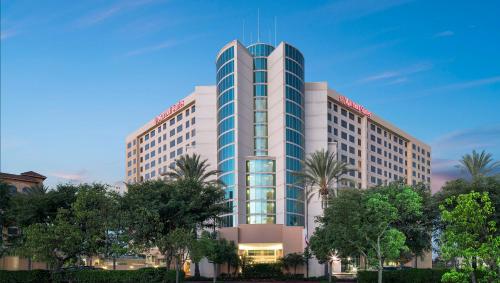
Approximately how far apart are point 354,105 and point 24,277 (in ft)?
312

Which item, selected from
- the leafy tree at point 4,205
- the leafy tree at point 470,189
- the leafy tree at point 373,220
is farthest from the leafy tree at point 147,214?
the leafy tree at point 470,189

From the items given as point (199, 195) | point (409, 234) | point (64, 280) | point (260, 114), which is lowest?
point (64, 280)

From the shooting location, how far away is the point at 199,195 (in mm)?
74375

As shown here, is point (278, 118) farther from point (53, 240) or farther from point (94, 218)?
point (53, 240)

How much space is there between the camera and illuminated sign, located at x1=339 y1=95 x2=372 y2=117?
441 ft

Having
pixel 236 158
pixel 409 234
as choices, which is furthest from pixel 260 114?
pixel 409 234

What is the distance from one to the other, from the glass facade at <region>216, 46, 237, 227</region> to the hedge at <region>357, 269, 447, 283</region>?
174ft

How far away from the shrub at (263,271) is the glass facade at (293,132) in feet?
53.1

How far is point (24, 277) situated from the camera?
6138 centimetres

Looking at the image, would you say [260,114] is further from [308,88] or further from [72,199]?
[72,199]

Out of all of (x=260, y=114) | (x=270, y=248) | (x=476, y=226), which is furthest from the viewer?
(x=260, y=114)

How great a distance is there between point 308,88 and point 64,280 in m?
73.8

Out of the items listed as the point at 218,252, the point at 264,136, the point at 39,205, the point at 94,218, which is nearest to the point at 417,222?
the point at 218,252

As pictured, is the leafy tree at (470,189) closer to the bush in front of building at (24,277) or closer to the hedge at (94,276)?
the hedge at (94,276)
